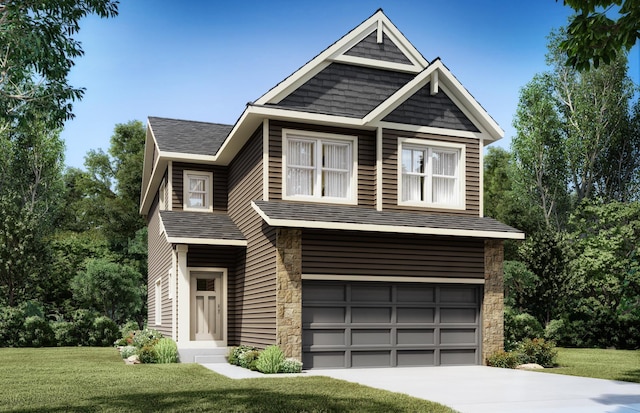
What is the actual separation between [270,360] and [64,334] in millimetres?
15042

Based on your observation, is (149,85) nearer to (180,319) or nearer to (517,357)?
(180,319)

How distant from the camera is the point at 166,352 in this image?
1775cm

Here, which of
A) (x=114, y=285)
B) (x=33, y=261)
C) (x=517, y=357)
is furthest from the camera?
(x=114, y=285)

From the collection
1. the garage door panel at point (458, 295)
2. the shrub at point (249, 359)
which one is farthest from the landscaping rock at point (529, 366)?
the shrub at point (249, 359)

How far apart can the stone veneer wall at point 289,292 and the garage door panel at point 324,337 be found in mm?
395

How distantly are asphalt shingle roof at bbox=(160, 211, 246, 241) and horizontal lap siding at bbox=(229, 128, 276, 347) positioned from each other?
1.07 ft

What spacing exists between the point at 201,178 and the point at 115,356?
622 centimetres

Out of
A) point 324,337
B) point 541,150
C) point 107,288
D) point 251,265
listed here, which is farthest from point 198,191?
point 541,150

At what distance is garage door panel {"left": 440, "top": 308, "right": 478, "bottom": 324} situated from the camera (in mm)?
17641

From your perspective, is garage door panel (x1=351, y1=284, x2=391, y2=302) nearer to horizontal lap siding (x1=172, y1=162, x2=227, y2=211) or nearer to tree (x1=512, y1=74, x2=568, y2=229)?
horizontal lap siding (x1=172, y1=162, x2=227, y2=211)

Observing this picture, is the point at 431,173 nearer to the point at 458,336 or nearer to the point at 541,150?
the point at 458,336

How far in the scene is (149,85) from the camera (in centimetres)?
2744

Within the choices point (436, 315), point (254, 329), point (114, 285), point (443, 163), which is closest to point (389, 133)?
point (443, 163)

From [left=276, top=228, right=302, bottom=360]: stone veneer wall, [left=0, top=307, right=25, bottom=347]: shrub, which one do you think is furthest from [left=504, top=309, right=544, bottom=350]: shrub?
[left=0, top=307, right=25, bottom=347]: shrub
